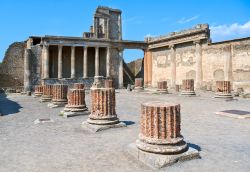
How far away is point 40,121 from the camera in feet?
30.0

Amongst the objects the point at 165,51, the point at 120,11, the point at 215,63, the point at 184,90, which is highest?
the point at 120,11

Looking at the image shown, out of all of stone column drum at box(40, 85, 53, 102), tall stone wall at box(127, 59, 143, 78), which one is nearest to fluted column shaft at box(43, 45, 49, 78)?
stone column drum at box(40, 85, 53, 102)

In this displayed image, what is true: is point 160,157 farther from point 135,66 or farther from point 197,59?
point 135,66

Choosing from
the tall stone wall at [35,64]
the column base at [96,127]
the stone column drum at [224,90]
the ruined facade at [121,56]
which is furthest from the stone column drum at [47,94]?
the tall stone wall at [35,64]

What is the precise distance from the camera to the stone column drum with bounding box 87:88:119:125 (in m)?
7.85

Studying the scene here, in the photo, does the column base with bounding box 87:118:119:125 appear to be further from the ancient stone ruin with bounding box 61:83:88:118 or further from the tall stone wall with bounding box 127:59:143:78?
the tall stone wall with bounding box 127:59:143:78

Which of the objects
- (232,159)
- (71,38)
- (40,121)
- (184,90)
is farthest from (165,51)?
(232,159)

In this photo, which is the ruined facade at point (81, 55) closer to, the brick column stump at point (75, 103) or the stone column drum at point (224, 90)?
the stone column drum at point (224, 90)

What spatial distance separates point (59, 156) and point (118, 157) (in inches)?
46.0

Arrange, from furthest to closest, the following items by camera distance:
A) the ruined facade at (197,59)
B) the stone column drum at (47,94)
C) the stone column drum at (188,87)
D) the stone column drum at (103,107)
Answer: the ruined facade at (197,59) → the stone column drum at (188,87) → the stone column drum at (47,94) → the stone column drum at (103,107)

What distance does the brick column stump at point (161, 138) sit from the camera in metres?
4.79

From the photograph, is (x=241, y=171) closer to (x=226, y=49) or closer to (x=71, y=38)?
(x=226, y=49)

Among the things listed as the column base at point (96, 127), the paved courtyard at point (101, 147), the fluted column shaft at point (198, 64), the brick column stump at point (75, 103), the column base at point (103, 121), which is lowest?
the paved courtyard at point (101, 147)

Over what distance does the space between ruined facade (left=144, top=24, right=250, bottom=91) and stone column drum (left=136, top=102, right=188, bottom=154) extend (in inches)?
712
